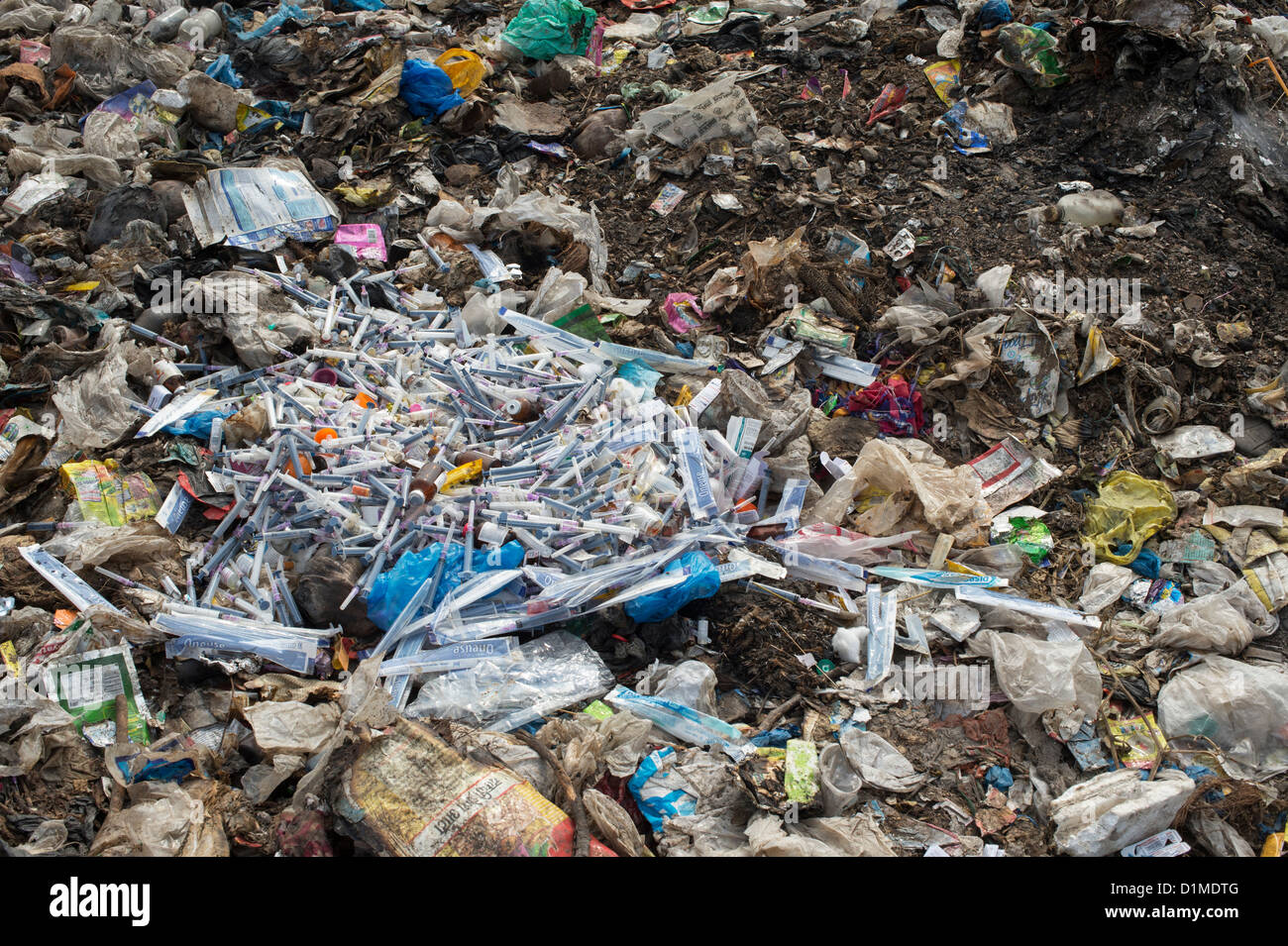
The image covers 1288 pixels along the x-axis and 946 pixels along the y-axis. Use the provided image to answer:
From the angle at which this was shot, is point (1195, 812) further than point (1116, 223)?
No

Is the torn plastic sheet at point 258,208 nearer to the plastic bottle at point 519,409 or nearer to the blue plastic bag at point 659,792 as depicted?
the plastic bottle at point 519,409

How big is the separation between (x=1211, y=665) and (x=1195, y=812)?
2.74 ft

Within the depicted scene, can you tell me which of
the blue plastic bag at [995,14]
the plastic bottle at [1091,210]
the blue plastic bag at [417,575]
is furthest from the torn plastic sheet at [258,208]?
the blue plastic bag at [995,14]

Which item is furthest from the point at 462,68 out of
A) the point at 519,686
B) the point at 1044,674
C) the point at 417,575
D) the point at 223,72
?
the point at 1044,674

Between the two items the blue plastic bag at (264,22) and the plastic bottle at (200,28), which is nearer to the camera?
the plastic bottle at (200,28)

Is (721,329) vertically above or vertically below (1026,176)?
below

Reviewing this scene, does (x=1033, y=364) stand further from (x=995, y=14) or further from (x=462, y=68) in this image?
(x=462, y=68)

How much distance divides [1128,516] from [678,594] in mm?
2472

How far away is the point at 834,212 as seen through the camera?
6.09m

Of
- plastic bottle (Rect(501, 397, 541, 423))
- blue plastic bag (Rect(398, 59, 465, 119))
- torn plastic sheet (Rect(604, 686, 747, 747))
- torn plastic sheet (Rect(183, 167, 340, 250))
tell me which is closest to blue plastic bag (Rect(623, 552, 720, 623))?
torn plastic sheet (Rect(604, 686, 747, 747))

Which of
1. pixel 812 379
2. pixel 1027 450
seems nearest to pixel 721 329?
pixel 812 379

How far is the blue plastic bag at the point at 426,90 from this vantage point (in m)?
6.75

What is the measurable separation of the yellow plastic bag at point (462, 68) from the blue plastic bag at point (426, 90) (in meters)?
0.12

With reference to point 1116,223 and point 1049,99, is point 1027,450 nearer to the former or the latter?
point 1116,223
